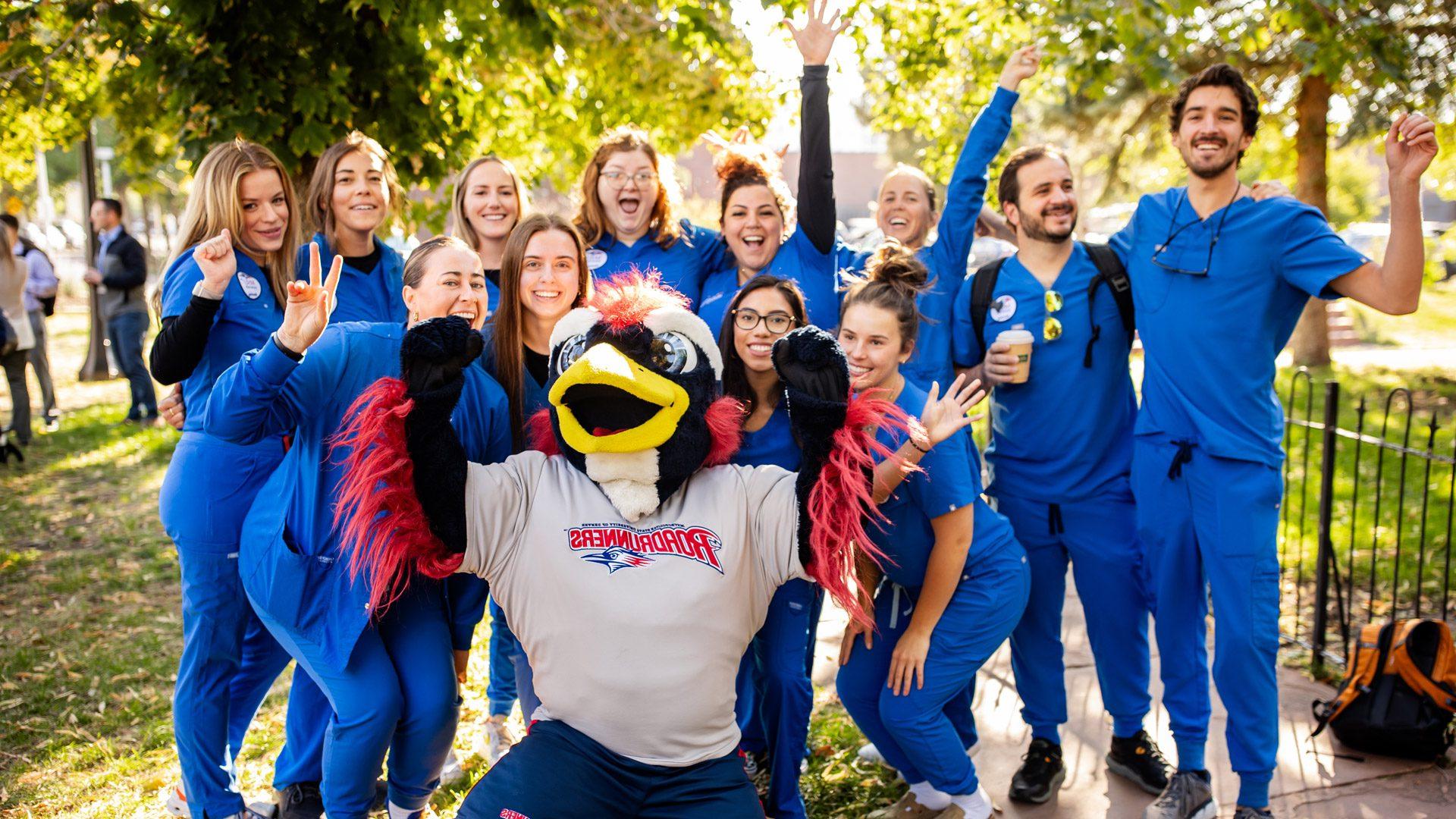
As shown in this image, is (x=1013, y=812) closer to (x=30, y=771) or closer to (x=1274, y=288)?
(x=1274, y=288)

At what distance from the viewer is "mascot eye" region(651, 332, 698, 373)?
9.12ft

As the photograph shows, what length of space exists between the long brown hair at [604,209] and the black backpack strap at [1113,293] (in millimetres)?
1563

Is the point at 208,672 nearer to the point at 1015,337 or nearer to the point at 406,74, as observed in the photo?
the point at 1015,337

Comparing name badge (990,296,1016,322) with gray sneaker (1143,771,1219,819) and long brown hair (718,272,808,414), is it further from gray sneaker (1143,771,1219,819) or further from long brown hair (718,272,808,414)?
gray sneaker (1143,771,1219,819)

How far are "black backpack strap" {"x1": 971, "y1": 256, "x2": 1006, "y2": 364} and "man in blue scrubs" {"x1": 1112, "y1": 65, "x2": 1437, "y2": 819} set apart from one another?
1.57 feet

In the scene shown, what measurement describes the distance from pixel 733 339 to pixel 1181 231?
1556 mm

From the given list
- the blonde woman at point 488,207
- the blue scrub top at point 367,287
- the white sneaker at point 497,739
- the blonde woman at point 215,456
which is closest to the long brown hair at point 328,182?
the blue scrub top at point 367,287

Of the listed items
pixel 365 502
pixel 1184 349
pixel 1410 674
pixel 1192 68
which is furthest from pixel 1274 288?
pixel 1192 68

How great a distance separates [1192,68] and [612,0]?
7.02 m

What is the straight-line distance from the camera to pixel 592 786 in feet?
8.49

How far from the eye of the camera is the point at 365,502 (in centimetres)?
260

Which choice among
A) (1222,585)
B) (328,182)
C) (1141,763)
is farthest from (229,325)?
(1141,763)

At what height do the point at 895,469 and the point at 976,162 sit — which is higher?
the point at 976,162

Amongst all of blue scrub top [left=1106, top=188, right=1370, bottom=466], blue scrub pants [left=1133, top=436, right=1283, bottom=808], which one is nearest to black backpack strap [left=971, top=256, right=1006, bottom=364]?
blue scrub top [left=1106, top=188, right=1370, bottom=466]
